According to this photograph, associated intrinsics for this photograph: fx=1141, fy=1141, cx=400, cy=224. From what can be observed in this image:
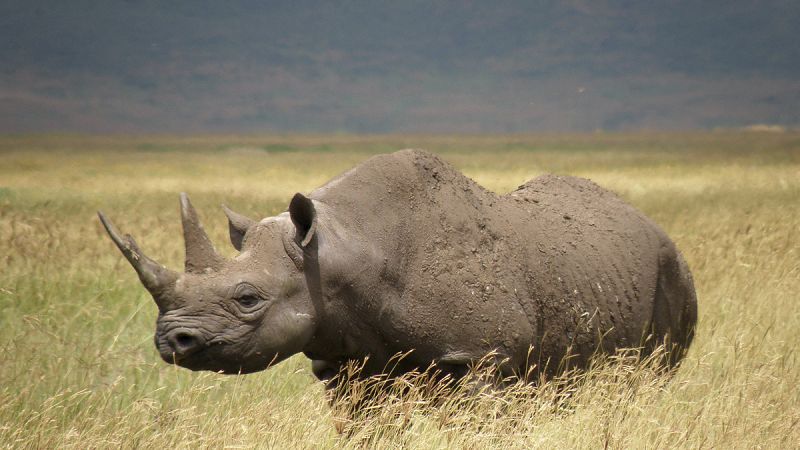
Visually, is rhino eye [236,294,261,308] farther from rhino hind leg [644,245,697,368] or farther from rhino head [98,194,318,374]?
rhino hind leg [644,245,697,368]

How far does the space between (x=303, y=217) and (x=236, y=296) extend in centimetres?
50

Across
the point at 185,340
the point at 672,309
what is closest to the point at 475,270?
the point at 185,340

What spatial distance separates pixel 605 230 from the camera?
697 cm

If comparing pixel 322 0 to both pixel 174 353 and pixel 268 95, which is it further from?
pixel 174 353

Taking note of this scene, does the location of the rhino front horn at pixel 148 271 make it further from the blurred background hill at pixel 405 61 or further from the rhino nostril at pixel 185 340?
the blurred background hill at pixel 405 61

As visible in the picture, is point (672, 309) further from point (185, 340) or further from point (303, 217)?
point (185, 340)

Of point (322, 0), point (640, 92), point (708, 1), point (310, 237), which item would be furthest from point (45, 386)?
point (322, 0)

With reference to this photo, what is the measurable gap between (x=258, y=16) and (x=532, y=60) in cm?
4188

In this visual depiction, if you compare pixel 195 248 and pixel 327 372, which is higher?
pixel 195 248

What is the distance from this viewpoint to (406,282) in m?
5.57

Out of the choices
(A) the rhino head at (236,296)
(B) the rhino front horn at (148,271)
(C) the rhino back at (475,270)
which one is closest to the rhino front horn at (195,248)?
(A) the rhino head at (236,296)

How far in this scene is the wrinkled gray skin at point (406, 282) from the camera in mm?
5000

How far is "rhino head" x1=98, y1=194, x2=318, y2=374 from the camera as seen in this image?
4875 mm

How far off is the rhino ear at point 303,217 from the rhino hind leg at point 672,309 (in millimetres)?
2684
